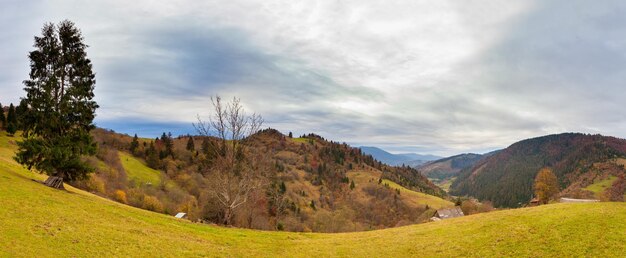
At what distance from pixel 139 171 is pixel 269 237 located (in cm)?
14015

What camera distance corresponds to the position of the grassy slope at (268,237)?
17016 mm

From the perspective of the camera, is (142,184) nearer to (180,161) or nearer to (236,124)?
(180,161)

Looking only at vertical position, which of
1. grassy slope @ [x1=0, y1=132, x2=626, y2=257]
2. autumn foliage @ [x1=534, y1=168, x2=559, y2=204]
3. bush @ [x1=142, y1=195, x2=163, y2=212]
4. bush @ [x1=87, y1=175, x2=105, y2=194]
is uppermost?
autumn foliage @ [x1=534, y1=168, x2=559, y2=204]

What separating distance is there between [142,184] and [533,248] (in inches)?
5330

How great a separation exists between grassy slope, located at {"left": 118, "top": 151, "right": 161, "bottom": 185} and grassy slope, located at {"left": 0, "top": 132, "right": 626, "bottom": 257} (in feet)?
397

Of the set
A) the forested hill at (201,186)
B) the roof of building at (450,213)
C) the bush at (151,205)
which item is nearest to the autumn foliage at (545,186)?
the roof of building at (450,213)

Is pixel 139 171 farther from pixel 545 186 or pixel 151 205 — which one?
pixel 545 186

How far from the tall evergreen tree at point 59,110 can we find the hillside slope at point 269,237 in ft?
13.5

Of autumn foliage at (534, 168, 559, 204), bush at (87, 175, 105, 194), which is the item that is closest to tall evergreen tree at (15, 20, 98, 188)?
bush at (87, 175, 105, 194)

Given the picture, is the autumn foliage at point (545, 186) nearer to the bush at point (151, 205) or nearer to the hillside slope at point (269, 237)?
the hillside slope at point (269, 237)

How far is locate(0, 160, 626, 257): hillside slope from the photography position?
17.0m

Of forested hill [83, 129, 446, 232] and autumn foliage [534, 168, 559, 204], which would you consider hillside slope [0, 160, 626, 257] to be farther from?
autumn foliage [534, 168, 559, 204]

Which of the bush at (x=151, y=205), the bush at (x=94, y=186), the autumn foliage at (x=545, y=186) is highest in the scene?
the autumn foliage at (x=545, y=186)

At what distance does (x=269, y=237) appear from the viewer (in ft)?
94.6
